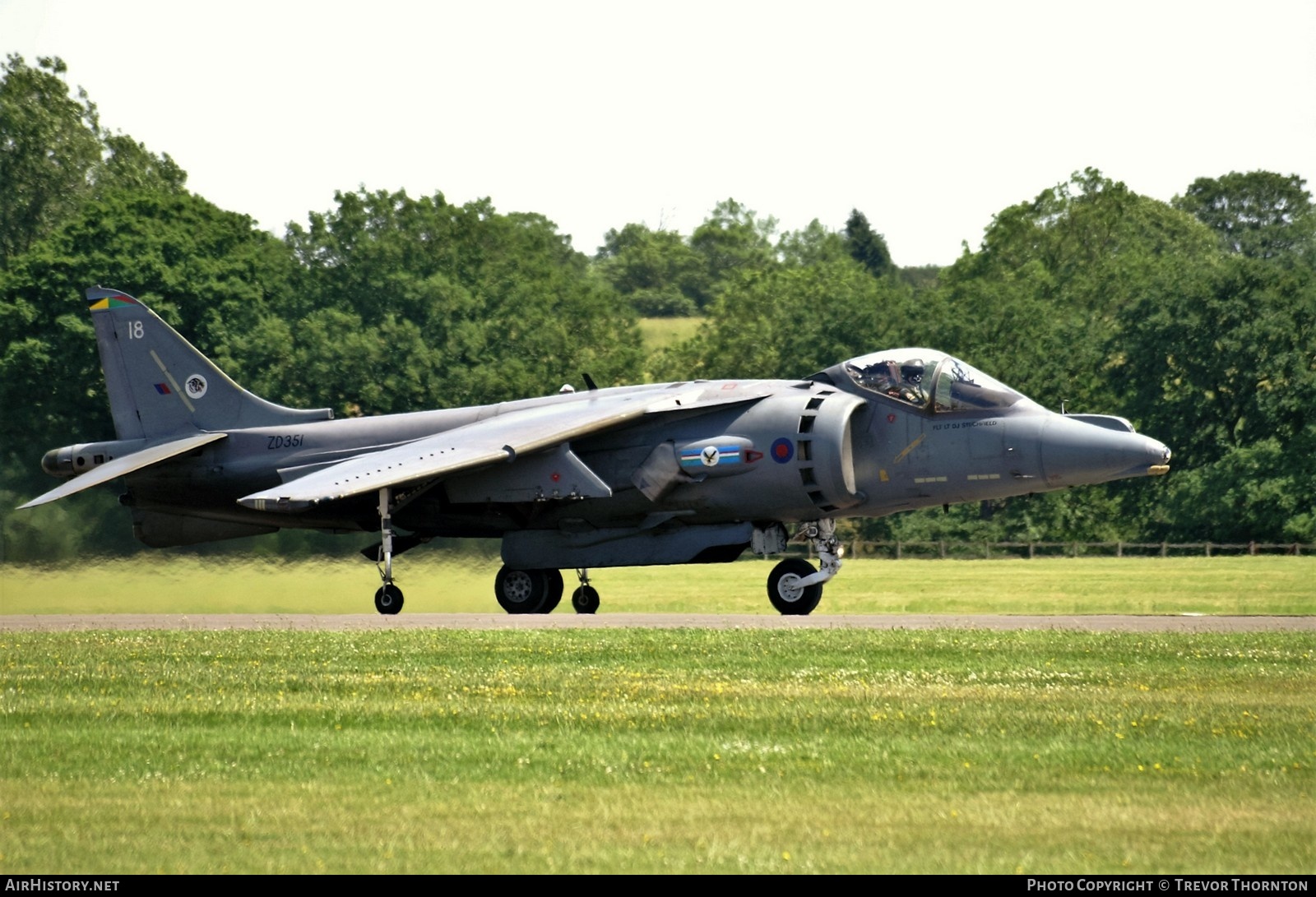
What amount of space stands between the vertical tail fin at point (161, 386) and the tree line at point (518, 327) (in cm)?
1408

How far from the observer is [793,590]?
2044 cm

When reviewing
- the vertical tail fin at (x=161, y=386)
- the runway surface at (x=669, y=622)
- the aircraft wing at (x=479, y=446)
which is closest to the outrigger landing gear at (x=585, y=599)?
the runway surface at (x=669, y=622)

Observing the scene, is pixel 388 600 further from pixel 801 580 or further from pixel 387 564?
pixel 801 580

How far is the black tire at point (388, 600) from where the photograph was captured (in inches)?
837

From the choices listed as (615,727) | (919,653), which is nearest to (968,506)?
(919,653)

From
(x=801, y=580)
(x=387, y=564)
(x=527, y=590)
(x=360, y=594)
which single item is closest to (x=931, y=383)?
(x=801, y=580)

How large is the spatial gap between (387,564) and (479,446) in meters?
1.88

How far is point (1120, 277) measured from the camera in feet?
234

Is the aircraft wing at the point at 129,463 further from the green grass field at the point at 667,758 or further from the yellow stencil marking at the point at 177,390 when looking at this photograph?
the green grass field at the point at 667,758

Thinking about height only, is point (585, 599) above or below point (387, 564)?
below

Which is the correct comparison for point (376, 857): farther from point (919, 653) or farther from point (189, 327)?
point (189, 327)

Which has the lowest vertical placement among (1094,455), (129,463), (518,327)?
(1094,455)

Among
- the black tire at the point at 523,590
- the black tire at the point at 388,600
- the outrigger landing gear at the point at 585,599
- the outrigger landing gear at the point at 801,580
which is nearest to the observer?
the outrigger landing gear at the point at 801,580

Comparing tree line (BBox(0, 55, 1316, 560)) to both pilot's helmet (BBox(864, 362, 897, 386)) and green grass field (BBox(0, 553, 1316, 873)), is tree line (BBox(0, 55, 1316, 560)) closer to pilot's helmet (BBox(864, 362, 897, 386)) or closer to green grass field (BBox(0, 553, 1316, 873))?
pilot's helmet (BBox(864, 362, 897, 386))
